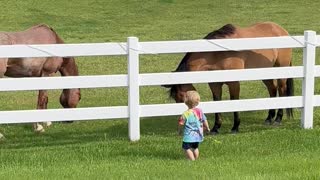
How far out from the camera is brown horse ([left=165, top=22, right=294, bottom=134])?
10773 millimetres

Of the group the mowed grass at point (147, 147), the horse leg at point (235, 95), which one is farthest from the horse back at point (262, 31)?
the mowed grass at point (147, 147)

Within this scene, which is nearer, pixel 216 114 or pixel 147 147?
pixel 147 147

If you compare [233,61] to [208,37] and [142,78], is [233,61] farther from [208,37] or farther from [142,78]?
[142,78]

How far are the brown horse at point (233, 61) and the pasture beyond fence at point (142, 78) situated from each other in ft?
2.36

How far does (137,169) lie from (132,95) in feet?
6.64

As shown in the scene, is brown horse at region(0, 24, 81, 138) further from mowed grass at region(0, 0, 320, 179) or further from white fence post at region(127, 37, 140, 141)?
white fence post at region(127, 37, 140, 141)

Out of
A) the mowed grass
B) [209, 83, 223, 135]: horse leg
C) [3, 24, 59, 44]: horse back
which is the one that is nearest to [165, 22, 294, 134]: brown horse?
[209, 83, 223, 135]: horse leg

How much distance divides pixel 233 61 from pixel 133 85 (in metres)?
2.08

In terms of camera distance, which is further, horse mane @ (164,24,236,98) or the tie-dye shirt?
horse mane @ (164,24,236,98)

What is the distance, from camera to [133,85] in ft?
31.4

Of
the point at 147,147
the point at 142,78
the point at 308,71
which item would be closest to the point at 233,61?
the point at 308,71

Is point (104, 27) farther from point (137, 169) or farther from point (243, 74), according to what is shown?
point (137, 169)

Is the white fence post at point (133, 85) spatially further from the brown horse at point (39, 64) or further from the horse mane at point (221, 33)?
the brown horse at point (39, 64)

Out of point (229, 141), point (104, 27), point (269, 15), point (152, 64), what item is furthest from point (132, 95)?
point (269, 15)
